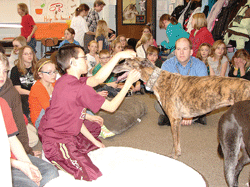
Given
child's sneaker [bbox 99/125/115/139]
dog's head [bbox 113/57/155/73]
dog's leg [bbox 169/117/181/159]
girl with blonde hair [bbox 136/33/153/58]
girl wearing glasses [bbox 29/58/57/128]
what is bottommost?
child's sneaker [bbox 99/125/115/139]

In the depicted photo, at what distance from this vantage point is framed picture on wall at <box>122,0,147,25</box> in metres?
9.96

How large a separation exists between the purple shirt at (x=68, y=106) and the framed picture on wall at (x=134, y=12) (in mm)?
8671

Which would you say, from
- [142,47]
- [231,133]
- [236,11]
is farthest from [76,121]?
[236,11]

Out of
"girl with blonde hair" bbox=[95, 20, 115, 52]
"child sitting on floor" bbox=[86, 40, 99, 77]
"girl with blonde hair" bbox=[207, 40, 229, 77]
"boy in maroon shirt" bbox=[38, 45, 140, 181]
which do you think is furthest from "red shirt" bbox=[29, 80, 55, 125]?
"girl with blonde hair" bbox=[207, 40, 229, 77]

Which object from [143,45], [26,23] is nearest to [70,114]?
[143,45]

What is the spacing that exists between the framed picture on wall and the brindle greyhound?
300 inches

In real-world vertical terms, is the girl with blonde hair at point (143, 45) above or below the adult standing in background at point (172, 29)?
below

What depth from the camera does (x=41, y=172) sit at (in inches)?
74.5

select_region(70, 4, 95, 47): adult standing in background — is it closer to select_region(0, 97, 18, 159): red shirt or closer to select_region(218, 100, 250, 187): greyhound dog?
select_region(0, 97, 18, 159): red shirt

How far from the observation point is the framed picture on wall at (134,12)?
9.96 metres

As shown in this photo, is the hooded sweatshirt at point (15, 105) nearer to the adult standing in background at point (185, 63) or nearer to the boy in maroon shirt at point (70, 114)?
the boy in maroon shirt at point (70, 114)

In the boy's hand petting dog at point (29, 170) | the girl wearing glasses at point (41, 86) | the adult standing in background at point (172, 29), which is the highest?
the adult standing in background at point (172, 29)

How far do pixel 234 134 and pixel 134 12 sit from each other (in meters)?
8.97

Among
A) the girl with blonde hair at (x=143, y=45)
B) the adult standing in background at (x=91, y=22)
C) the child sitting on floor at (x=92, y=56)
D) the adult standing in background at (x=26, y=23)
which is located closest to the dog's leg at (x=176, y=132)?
the child sitting on floor at (x=92, y=56)
